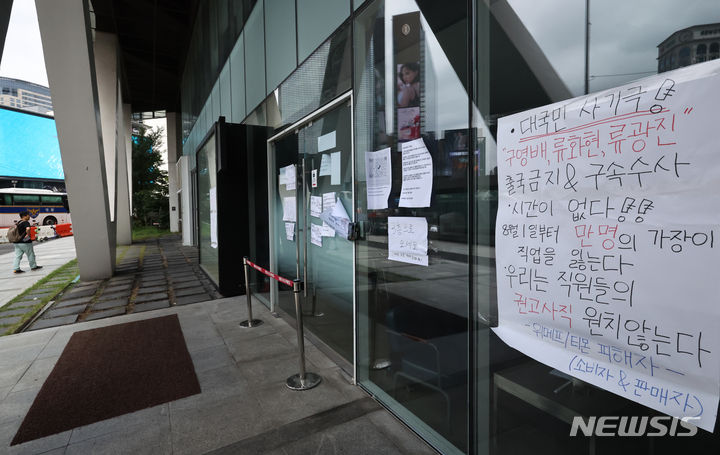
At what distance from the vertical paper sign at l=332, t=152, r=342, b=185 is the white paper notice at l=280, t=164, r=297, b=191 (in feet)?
4.07

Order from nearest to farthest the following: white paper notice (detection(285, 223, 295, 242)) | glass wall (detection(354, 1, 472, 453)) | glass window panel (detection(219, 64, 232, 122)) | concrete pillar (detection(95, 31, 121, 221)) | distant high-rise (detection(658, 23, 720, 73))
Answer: distant high-rise (detection(658, 23, 720, 73)) → glass wall (detection(354, 1, 472, 453)) → white paper notice (detection(285, 223, 295, 242)) → glass window panel (detection(219, 64, 232, 122)) → concrete pillar (detection(95, 31, 121, 221))

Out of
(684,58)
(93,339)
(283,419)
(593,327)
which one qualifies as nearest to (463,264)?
(593,327)

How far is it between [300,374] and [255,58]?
5314 millimetres

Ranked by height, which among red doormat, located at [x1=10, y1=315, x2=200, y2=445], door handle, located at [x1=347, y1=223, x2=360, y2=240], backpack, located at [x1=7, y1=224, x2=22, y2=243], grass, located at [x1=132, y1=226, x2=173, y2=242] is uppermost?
door handle, located at [x1=347, y1=223, x2=360, y2=240]

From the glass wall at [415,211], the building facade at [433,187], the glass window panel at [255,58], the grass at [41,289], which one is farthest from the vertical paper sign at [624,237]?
the grass at [41,289]

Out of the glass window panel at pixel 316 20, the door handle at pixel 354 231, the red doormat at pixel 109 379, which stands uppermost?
the glass window panel at pixel 316 20

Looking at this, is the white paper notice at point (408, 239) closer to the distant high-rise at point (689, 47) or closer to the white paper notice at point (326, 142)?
the white paper notice at point (326, 142)

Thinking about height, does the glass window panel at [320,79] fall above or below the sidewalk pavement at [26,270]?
above

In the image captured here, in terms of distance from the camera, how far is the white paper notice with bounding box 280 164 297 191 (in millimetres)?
5310

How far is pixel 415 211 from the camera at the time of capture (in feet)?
9.14

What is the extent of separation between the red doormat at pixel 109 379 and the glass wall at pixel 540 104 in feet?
9.21

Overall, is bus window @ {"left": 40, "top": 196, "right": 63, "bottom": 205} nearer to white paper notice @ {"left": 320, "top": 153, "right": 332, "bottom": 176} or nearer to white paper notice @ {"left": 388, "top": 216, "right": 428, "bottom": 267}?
white paper notice @ {"left": 320, "top": 153, "right": 332, "bottom": 176}

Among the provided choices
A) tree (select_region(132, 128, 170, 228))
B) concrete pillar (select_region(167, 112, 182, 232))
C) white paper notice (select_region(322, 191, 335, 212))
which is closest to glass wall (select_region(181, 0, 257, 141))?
white paper notice (select_region(322, 191, 335, 212))

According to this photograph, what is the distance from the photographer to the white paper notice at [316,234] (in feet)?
15.1
